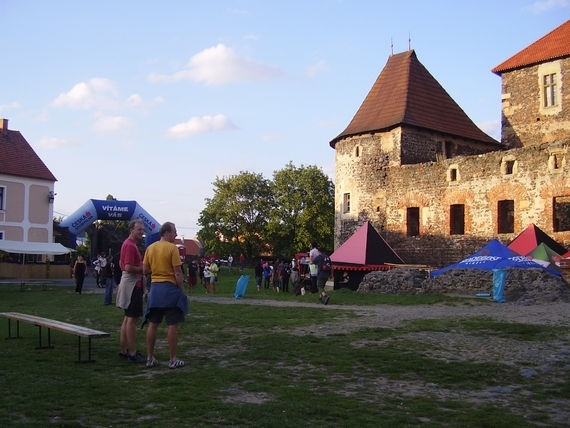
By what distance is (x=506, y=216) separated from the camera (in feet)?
95.5

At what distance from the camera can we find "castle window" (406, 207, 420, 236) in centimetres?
3219

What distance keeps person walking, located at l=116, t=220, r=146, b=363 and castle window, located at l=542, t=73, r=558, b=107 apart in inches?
1195

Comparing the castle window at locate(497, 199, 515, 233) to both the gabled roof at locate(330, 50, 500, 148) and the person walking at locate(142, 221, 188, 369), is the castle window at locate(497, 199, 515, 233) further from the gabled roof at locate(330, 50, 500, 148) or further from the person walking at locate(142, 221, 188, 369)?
the person walking at locate(142, 221, 188, 369)

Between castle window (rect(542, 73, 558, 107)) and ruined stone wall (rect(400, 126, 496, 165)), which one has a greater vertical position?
castle window (rect(542, 73, 558, 107))

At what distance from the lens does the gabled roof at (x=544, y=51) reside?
33.3 metres

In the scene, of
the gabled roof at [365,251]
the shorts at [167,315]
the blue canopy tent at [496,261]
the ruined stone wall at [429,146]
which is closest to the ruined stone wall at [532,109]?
the ruined stone wall at [429,146]

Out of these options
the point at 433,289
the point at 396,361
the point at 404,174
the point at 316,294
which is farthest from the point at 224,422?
the point at 404,174

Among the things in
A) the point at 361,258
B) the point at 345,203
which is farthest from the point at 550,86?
the point at 361,258

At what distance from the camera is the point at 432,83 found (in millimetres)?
36688

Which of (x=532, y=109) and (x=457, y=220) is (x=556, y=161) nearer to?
(x=457, y=220)

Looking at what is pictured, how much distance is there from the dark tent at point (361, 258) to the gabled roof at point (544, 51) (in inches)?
566

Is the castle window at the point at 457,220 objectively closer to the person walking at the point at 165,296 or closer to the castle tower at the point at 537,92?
the castle tower at the point at 537,92

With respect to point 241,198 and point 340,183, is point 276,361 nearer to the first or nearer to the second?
point 340,183

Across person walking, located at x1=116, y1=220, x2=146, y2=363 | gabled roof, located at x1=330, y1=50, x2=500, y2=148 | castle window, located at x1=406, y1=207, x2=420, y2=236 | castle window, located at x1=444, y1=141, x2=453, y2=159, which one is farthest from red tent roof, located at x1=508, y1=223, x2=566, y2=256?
person walking, located at x1=116, y1=220, x2=146, y2=363
